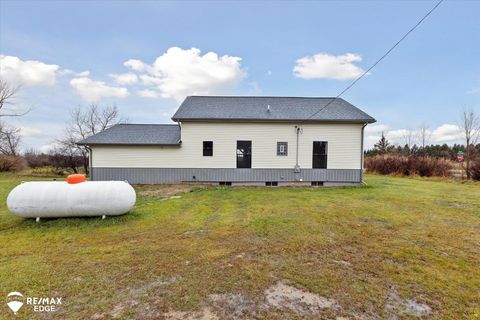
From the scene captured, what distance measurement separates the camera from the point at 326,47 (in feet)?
41.4

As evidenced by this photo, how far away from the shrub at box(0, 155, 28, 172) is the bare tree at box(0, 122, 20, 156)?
5.08m

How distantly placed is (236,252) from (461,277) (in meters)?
3.46

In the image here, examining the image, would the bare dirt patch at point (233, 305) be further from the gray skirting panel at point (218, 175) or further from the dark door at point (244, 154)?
the dark door at point (244, 154)

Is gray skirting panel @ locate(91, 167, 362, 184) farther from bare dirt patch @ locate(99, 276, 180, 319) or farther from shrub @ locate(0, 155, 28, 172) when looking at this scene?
shrub @ locate(0, 155, 28, 172)

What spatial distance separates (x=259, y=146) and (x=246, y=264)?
9.67 metres

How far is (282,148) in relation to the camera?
13188 millimetres

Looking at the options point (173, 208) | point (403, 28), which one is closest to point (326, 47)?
point (403, 28)

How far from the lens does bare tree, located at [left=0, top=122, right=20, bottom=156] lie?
2658 centimetres

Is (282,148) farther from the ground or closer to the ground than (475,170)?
farther from the ground

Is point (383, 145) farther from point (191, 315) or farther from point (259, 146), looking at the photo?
point (191, 315)

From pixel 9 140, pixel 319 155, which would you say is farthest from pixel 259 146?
pixel 9 140

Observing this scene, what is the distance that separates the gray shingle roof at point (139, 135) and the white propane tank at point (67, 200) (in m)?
6.56

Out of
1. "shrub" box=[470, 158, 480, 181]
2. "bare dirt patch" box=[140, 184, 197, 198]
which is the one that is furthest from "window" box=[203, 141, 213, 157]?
"shrub" box=[470, 158, 480, 181]

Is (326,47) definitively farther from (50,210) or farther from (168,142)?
(50,210)
